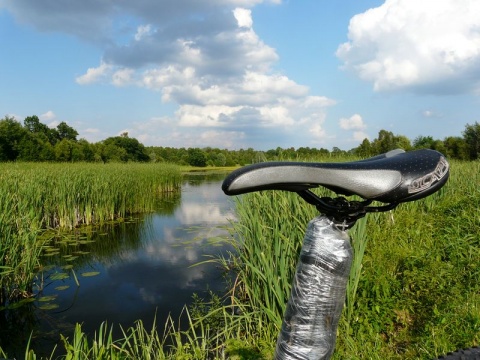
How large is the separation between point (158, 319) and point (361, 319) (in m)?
2.78

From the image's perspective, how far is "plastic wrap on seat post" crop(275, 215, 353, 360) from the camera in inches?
25.3

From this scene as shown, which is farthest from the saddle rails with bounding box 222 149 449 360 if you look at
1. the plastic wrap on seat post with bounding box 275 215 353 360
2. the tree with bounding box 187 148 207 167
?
the tree with bounding box 187 148 207 167

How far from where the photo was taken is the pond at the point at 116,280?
4602 mm

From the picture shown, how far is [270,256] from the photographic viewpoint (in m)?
2.96

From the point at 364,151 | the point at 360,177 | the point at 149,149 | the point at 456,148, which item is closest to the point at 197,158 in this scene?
the point at 149,149

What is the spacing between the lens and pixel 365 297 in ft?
10.8

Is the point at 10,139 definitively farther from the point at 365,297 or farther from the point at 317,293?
the point at 317,293

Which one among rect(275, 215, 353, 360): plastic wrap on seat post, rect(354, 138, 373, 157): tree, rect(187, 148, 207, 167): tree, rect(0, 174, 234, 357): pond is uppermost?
rect(187, 148, 207, 167): tree

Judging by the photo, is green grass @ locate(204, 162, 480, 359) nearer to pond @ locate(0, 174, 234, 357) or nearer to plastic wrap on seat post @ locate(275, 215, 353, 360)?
pond @ locate(0, 174, 234, 357)

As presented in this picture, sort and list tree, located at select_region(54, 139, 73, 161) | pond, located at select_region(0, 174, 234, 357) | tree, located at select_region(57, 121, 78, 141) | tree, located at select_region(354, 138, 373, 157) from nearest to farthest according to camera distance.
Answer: pond, located at select_region(0, 174, 234, 357), tree, located at select_region(354, 138, 373, 157), tree, located at select_region(54, 139, 73, 161), tree, located at select_region(57, 121, 78, 141)

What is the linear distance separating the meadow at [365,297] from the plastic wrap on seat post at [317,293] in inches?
65.7

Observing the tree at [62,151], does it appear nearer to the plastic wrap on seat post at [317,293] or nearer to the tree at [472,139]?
the tree at [472,139]

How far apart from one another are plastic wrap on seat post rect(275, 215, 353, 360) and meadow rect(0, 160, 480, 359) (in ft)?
5.47

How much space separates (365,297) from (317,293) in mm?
2967
